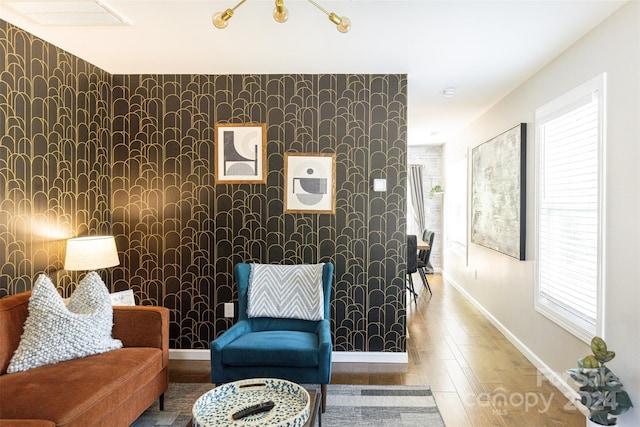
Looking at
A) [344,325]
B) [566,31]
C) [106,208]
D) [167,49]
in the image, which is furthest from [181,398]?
[566,31]

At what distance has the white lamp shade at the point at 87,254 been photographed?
2859 mm

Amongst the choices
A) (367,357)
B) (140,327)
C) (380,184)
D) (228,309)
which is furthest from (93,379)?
(380,184)

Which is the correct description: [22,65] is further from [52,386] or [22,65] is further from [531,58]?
[531,58]

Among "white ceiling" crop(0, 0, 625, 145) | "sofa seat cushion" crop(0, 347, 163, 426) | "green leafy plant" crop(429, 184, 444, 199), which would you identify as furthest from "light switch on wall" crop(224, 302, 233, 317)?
"green leafy plant" crop(429, 184, 444, 199)

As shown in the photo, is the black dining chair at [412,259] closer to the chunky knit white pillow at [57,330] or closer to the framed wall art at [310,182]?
the framed wall art at [310,182]

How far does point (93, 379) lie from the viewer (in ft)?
6.80

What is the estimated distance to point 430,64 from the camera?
3.32 meters

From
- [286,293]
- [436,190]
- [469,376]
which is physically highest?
[436,190]

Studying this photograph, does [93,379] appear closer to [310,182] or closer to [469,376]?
[310,182]

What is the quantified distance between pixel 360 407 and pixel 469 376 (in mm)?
1057

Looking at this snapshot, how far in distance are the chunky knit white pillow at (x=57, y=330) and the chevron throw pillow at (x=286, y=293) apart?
102cm

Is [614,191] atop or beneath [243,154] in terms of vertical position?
beneath

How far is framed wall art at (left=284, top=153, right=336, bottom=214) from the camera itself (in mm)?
3607

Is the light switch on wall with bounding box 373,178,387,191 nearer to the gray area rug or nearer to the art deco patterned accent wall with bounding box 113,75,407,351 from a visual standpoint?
the art deco patterned accent wall with bounding box 113,75,407,351
